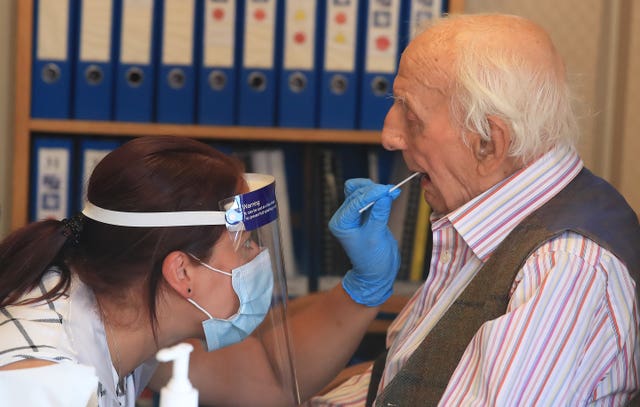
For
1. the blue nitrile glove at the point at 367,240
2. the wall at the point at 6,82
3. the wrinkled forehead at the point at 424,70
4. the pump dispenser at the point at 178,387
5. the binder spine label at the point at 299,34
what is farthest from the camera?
the wall at the point at 6,82

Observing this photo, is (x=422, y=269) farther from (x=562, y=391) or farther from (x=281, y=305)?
(x=562, y=391)

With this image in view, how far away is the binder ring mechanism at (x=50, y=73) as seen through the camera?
2.08 metres

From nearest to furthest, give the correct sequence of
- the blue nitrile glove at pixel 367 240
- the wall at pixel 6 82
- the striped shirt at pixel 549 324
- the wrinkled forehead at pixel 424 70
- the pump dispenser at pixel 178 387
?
the pump dispenser at pixel 178 387, the striped shirt at pixel 549 324, the wrinkled forehead at pixel 424 70, the blue nitrile glove at pixel 367 240, the wall at pixel 6 82

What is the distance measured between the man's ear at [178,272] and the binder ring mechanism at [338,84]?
949 millimetres

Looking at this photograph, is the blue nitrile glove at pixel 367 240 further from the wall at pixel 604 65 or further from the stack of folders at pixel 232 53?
the wall at pixel 604 65

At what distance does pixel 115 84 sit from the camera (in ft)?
6.89

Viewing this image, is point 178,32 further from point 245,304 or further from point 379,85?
point 245,304

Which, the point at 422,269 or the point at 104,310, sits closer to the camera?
the point at 104,310

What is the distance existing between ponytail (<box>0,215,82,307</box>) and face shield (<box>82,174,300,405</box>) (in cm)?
5

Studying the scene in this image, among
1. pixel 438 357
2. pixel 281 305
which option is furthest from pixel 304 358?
pixel 438 357

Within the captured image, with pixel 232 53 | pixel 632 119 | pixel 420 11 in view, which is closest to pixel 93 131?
pixel 232 53

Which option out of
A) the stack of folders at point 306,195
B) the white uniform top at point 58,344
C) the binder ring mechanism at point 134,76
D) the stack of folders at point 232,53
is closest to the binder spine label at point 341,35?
the stack of folders at point 232,53

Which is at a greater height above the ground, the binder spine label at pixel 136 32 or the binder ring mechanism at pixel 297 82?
the binder spine label at pixel 136 32

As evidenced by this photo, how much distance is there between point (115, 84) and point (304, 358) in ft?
2.88
